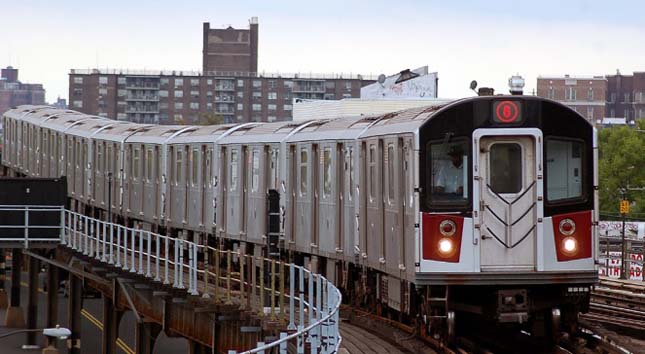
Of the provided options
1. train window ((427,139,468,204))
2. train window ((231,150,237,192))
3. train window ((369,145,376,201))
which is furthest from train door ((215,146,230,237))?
train window ((427,139,468,204))

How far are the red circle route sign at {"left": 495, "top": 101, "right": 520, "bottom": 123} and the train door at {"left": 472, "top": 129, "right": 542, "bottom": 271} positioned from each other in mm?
183

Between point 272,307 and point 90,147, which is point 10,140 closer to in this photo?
point 90,147

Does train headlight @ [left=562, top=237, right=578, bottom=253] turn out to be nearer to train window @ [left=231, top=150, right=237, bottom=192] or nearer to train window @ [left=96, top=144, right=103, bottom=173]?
train window @ [left=231, top=150, right=237, bottom=192]

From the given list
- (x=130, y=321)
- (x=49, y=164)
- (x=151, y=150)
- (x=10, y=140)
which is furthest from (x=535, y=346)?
(x=10, y=140)

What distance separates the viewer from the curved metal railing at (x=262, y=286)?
1509 centimetres

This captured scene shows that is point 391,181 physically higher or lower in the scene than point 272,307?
higher

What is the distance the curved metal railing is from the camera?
15.1 metres

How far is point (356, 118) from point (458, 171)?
6.21 metres

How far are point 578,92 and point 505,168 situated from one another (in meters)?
120

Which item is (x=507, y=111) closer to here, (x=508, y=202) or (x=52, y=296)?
(x=508, y=202)

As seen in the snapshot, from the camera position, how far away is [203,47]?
146250 millimetres

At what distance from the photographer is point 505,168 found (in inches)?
699

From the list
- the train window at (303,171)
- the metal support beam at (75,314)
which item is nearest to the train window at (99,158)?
the metal support beam at (75,314)

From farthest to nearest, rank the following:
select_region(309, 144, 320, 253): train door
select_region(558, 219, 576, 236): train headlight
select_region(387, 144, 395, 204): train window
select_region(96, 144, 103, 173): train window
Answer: select_region(96, 144, 103, 173): train window, select_region(309, 144, 320, 253): train door, select_region(387, 144, 395, 204): train window, select_region(558, 219, 576, 236): train headlight
